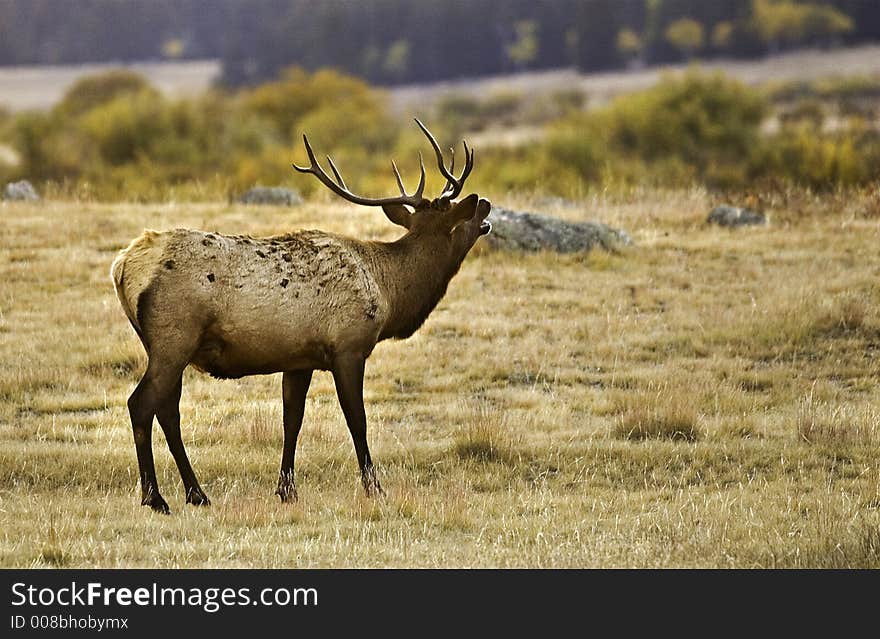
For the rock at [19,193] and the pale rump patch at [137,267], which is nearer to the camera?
the pale rump patch at [137,267]

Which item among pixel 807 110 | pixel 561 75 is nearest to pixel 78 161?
pixel 807 110

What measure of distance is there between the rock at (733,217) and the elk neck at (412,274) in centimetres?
1189

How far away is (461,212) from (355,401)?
1.72 meters

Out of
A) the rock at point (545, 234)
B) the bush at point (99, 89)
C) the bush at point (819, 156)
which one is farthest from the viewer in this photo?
the bush at point (99, 89)

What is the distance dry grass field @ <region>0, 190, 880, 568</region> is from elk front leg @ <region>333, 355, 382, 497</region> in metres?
0.23

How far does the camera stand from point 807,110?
178ft

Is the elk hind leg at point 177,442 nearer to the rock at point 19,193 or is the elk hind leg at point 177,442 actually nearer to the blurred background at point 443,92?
the blurred background at point 443,92

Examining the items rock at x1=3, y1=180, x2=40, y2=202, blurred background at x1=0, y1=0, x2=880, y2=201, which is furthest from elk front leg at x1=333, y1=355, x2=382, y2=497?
rock at x1=3, y1=180, x2=40, y2=202

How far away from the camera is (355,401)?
969 cm

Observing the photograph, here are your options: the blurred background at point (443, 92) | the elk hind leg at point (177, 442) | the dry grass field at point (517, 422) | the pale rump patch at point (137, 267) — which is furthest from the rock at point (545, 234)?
the pale rump patch at point (137, 267)

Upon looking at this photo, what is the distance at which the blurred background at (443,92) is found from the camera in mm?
41562

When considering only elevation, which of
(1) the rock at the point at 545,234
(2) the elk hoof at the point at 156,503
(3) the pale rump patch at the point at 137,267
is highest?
(3) the pale rump patch at the point at 137,267

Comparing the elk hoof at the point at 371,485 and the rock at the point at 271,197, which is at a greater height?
the rock at the point at 271,197

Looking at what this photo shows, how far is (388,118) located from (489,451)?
4636 cm
